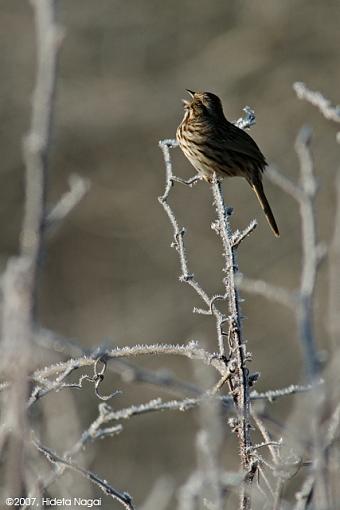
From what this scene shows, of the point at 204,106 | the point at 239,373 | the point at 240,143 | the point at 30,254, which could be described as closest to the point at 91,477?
the point at 239,373

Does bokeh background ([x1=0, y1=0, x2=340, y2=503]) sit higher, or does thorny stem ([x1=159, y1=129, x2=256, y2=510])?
bokeh background ([x1=0, y1=0, x2=340, y2=503])

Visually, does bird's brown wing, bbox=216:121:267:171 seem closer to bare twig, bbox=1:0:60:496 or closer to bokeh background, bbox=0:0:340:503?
bare twig, bbox=1:0:60:496

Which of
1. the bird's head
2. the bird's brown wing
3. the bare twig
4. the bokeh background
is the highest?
the bokeh background

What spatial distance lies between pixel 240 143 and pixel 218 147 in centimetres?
10

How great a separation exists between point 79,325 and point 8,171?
6.63 ft

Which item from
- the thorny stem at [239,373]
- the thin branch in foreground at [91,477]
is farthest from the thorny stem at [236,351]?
the thin branch in foreground at [91,477]

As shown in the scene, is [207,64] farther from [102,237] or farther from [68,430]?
[68,430]

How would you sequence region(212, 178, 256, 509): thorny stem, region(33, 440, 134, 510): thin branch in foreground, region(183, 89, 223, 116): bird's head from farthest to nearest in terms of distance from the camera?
region(183, 89, 223, 116): bird's head
region(212, 178, 256, 509): thorny stem
region(33, 440, 134, 510): thin branch in foreground

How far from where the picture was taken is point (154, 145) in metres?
14.4

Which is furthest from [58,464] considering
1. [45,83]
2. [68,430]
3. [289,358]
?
[289,358]

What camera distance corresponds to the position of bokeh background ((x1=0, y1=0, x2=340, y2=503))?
42.9 feet

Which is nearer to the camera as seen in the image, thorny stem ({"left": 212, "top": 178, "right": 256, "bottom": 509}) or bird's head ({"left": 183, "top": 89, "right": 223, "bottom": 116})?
thorny stem ({"left": 212, "top": 178, "right": 256, "bottom": 509})

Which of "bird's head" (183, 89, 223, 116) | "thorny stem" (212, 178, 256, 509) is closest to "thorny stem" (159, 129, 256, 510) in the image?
"thorny stem" (212, 178, 256, 509)

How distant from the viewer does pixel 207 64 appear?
14773 millimetres
